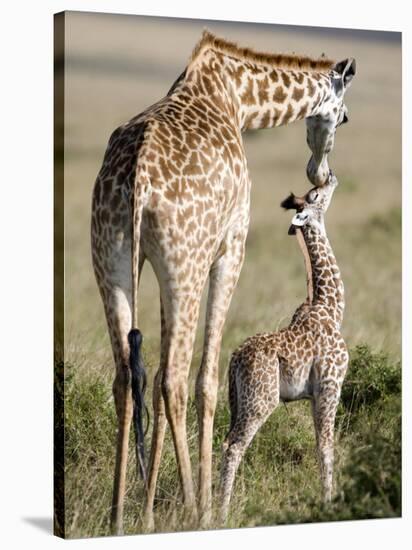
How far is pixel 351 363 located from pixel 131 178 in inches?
107

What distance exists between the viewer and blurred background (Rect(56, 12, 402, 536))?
9.52 meters

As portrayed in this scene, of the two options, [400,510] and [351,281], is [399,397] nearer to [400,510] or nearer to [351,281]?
[400,510]

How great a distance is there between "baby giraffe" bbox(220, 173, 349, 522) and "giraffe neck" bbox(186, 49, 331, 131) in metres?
0.55

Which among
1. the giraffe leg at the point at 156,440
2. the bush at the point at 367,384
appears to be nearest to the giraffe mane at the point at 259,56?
the giraffe leg at the point at 156,440

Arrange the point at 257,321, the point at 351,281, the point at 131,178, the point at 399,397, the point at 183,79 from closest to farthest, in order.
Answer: the point at 131,178 < the point at 183,79 < the point at 399,397 < the point at 257,321 < the point at 351,281

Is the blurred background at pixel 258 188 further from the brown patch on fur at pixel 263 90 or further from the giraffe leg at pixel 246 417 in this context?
the giraffe leg at pixel 246 417

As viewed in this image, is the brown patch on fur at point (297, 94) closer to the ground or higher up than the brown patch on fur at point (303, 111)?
higher up

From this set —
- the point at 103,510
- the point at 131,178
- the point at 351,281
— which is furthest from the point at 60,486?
the point at 351,281

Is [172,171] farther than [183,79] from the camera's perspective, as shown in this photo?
No

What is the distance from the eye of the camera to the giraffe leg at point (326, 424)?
9.41 metres

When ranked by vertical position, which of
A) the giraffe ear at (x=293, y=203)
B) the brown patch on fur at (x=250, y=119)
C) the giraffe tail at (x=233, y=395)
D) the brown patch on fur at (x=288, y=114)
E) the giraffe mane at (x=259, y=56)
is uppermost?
the giraffe mane at (x=259, y=56)

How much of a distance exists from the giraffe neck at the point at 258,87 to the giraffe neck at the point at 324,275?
781mm

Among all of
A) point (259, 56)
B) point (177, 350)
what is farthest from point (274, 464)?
point (259, 56)

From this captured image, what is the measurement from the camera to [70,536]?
873 cm
